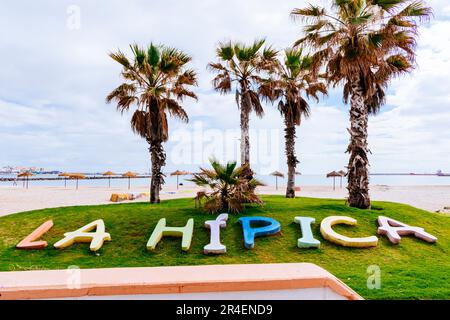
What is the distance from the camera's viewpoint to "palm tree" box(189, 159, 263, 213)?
1277 cm

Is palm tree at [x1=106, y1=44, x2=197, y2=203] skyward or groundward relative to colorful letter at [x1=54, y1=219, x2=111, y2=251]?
skyward

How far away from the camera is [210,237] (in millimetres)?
10539

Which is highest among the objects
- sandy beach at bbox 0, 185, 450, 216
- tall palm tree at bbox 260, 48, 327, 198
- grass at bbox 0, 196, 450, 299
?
tall palm tree at bbox 260, 48, 327, 198

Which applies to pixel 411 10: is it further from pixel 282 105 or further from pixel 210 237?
pixel 210 237

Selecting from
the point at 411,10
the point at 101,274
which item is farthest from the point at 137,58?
the point at 101,274

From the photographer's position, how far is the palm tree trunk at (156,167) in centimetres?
1806

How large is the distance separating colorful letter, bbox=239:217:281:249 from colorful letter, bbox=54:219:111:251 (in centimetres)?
453

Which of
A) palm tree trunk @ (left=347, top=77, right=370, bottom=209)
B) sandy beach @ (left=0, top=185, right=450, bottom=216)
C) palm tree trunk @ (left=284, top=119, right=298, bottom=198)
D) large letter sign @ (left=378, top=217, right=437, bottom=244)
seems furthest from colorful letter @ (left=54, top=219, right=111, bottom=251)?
palm tree trunk @ (left=284, top=119, right=298, bottom=198)

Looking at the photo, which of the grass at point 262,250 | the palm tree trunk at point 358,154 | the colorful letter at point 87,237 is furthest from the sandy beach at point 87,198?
the palm tree trunk at point 358,154

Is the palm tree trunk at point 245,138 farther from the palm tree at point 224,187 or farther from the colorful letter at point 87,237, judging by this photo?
the colorful letter at point 87,237

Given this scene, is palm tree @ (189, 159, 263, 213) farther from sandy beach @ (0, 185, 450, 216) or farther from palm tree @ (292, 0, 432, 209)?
sandy beach @ (0, 185, 450, 216)

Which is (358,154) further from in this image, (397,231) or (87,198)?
(87,198)

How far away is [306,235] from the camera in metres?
10.5

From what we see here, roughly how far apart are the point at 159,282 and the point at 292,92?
20.5 m
